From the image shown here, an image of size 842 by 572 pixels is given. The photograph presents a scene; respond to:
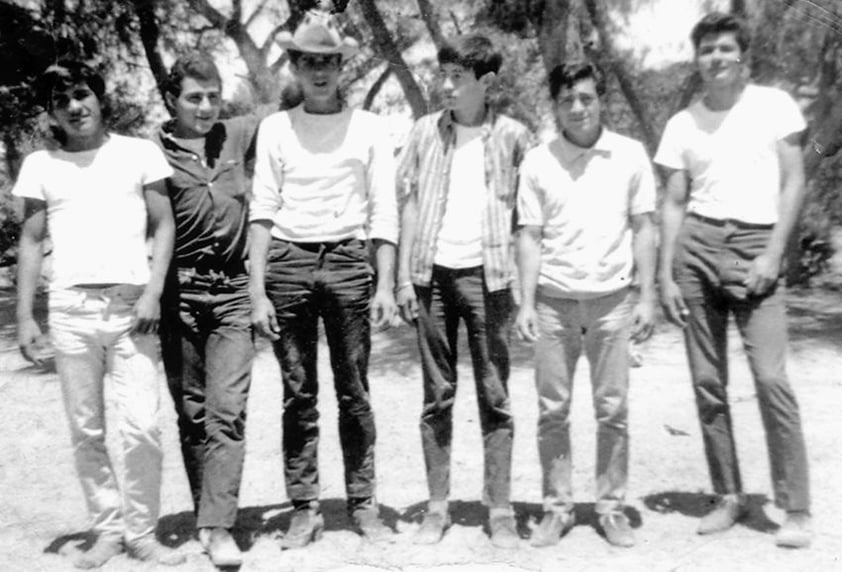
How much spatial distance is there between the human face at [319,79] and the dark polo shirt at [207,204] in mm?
401

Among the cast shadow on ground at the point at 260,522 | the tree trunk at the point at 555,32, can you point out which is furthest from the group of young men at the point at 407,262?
the tree trunk at the point at 555,32

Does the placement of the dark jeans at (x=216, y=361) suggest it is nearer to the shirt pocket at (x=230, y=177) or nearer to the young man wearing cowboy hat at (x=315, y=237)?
the young man wearing cowboy hat at (x=315, y=237)

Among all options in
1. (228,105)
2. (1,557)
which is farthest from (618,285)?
(228,105)

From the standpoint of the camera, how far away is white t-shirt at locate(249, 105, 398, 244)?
364cm

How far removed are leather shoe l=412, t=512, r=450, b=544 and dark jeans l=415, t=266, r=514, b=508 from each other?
11 cm

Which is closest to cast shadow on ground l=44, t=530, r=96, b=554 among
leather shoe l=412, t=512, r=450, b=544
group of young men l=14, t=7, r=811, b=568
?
group of young men l=14, t=7, r=811, b=568

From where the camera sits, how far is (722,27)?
11.8ft

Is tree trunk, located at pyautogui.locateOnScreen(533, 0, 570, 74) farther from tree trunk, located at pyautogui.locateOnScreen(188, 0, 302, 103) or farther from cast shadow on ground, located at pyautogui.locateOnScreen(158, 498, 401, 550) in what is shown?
cast shadow on ground, located at pyautogui.locateOnScreen(158, 498, 401, 550)

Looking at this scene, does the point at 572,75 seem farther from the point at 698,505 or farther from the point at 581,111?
the point at 698,505

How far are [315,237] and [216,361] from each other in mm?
653

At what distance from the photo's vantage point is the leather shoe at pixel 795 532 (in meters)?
3.47

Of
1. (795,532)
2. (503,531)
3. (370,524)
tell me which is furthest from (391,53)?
(795,532)

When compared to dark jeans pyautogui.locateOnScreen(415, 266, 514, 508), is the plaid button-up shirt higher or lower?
higher

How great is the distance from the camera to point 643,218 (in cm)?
360
